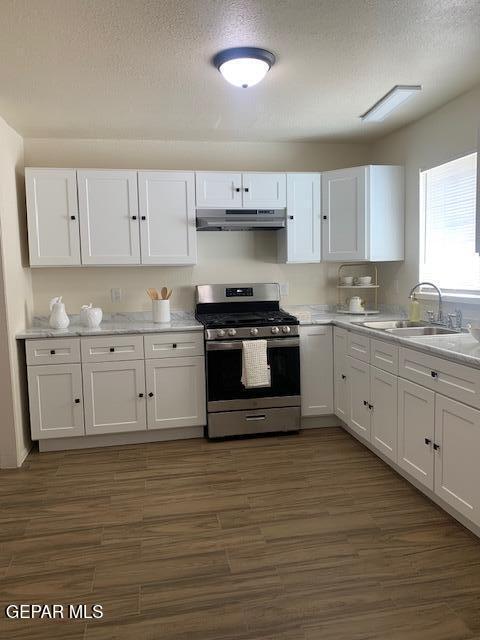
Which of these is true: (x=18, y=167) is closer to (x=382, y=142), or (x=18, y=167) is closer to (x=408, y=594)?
(x=382, y=142)

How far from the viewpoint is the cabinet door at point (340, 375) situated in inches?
146

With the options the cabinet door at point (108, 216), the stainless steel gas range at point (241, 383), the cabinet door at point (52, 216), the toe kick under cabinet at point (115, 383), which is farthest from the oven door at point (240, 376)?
the cabinet door at point (52, 216)

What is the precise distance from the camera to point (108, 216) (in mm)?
3760

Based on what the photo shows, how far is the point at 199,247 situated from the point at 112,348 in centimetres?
123

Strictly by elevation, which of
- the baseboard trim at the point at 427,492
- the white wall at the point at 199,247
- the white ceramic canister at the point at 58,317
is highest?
the white wall at the point at 199,247

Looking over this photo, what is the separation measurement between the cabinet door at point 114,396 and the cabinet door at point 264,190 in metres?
1.60

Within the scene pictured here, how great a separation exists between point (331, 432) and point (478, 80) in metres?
2.66

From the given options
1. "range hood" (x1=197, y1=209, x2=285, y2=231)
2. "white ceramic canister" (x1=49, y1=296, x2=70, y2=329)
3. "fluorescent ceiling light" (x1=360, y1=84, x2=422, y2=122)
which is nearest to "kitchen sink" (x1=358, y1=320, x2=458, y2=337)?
"range hood" (x1=197, y1=209, x2=285, y2=231)

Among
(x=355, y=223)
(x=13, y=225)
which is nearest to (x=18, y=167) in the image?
(x=13, y=225)

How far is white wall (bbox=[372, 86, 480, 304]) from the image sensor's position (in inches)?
123

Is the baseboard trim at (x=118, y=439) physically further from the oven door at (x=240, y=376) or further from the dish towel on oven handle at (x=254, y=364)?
the dish towel on oven handle at (x=254, y=364)

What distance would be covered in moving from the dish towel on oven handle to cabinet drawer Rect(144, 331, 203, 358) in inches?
14.3

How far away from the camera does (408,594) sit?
194 centimetres
